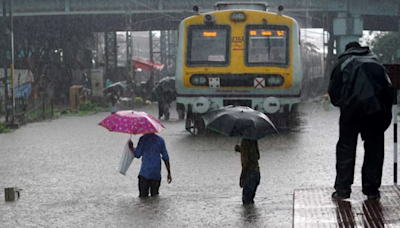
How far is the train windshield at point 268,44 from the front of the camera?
2048cm

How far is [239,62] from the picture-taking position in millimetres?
20344

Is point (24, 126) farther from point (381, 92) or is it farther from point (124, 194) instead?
point (381, 92)

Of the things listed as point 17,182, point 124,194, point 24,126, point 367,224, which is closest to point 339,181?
point 367,224

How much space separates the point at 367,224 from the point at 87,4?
44307mm

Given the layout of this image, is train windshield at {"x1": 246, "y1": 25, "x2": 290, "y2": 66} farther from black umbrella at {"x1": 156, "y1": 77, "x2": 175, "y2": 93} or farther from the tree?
the tree

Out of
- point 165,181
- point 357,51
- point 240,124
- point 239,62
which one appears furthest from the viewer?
point 239,62

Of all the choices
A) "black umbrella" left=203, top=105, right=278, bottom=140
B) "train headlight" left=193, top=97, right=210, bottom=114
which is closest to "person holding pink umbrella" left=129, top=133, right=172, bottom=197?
"black umbrella" left=203, top=105, right=278, bottom=140

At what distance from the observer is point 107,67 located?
60844 mm

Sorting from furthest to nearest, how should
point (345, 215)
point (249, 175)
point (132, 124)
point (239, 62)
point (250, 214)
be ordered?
point (239, 62), point (132, 124), point (249, 175), point (250, 214), point (345, 215)

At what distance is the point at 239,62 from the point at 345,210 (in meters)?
12.8

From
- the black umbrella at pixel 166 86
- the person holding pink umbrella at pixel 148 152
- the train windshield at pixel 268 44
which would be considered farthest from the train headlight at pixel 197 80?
the person holding pink umbrella at pixel 148 152

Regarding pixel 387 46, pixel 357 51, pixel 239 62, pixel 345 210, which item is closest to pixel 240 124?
pixel 357 51

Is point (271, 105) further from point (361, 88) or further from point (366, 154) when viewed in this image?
point (361, 88)

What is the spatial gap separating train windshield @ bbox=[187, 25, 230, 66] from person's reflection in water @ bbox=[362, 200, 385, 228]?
12502 millimetres
